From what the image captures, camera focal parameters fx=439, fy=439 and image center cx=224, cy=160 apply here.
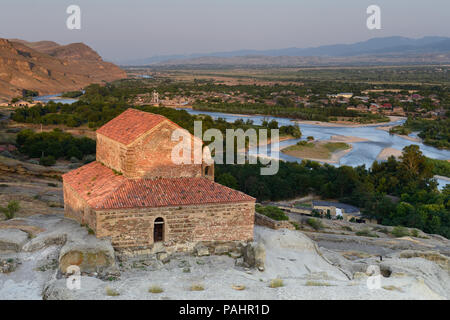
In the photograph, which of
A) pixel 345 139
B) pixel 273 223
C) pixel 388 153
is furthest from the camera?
pixel 345 139

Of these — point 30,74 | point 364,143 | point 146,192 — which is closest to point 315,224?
point 146,192

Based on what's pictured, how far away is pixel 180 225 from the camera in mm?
14297

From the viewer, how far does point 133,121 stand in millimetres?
16312

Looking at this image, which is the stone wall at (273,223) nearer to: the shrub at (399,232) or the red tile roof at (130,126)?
the red tile roof at (130,126)

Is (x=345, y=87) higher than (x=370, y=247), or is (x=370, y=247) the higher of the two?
(x=345, y=87)

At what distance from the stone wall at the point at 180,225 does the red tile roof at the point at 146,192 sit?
0.68 ft

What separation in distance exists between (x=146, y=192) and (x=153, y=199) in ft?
A: 1.67

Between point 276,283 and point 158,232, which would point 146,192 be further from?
point 276,283

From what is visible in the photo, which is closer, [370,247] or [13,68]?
[370,247]
